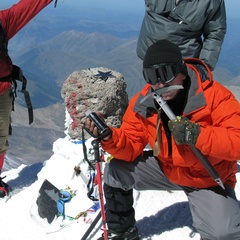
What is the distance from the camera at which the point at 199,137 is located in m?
2.95

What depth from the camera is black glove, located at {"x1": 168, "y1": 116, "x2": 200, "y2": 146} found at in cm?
291

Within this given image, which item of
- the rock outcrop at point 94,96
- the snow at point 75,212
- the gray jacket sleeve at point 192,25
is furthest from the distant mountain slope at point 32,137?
the gray jacket sleeve at point 192,25

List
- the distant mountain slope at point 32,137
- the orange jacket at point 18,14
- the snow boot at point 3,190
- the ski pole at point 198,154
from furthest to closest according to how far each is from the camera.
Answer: the distant mountain slope at point 32,137, the snow boot at point 3,190, the orange jacket at point 18,14, the ski pole at point 198,154

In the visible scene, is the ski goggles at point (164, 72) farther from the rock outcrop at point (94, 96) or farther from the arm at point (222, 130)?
the rock outcrop at point (94, 96)

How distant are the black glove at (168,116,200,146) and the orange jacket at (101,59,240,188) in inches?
2.3

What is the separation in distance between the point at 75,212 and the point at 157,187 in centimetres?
164

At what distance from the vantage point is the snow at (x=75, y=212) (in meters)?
4.46

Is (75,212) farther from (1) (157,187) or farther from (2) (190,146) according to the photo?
(2) (190,146)

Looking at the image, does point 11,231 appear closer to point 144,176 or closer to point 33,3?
point 144,176

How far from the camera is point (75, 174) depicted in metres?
5.66

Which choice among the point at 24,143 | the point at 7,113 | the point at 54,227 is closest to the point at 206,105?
the point at 54,227

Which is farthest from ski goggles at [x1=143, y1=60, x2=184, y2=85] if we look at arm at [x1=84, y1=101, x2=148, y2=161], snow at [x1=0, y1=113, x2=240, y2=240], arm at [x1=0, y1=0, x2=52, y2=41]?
arm at [x1=0, y1=0, x2=52, y2=41]

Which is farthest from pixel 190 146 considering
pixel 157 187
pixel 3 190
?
pixel 3 190

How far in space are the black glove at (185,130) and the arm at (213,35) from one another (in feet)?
6.52
